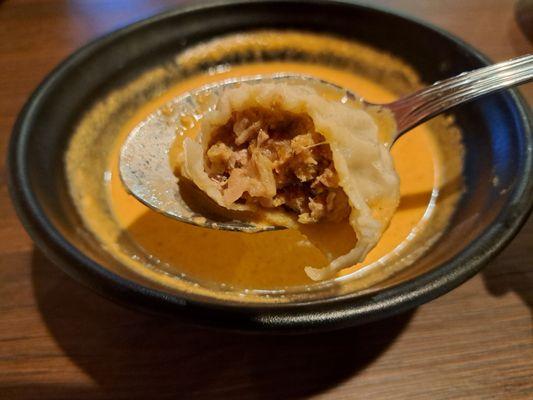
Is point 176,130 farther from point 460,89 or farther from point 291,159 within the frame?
point 460,89

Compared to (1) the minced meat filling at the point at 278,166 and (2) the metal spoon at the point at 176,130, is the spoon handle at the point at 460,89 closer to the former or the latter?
(2) the metal spoon at the point at 176,130

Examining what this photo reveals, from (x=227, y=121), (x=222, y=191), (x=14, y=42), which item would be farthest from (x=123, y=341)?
(x=14, y=42)

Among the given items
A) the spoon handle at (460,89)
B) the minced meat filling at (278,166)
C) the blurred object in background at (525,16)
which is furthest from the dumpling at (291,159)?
the blurred object in background at (525,16)

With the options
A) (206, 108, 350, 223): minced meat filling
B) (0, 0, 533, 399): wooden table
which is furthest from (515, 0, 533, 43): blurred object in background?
(206, 108, 350, 223): minced meat filling

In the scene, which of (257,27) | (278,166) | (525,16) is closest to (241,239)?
(278,166)

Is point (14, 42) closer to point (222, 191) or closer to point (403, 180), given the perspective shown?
point (222, 191)

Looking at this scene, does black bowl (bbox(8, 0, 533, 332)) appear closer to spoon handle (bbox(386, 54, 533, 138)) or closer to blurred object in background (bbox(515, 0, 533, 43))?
spoon handle (bbox(386, 54, 533, 138))
